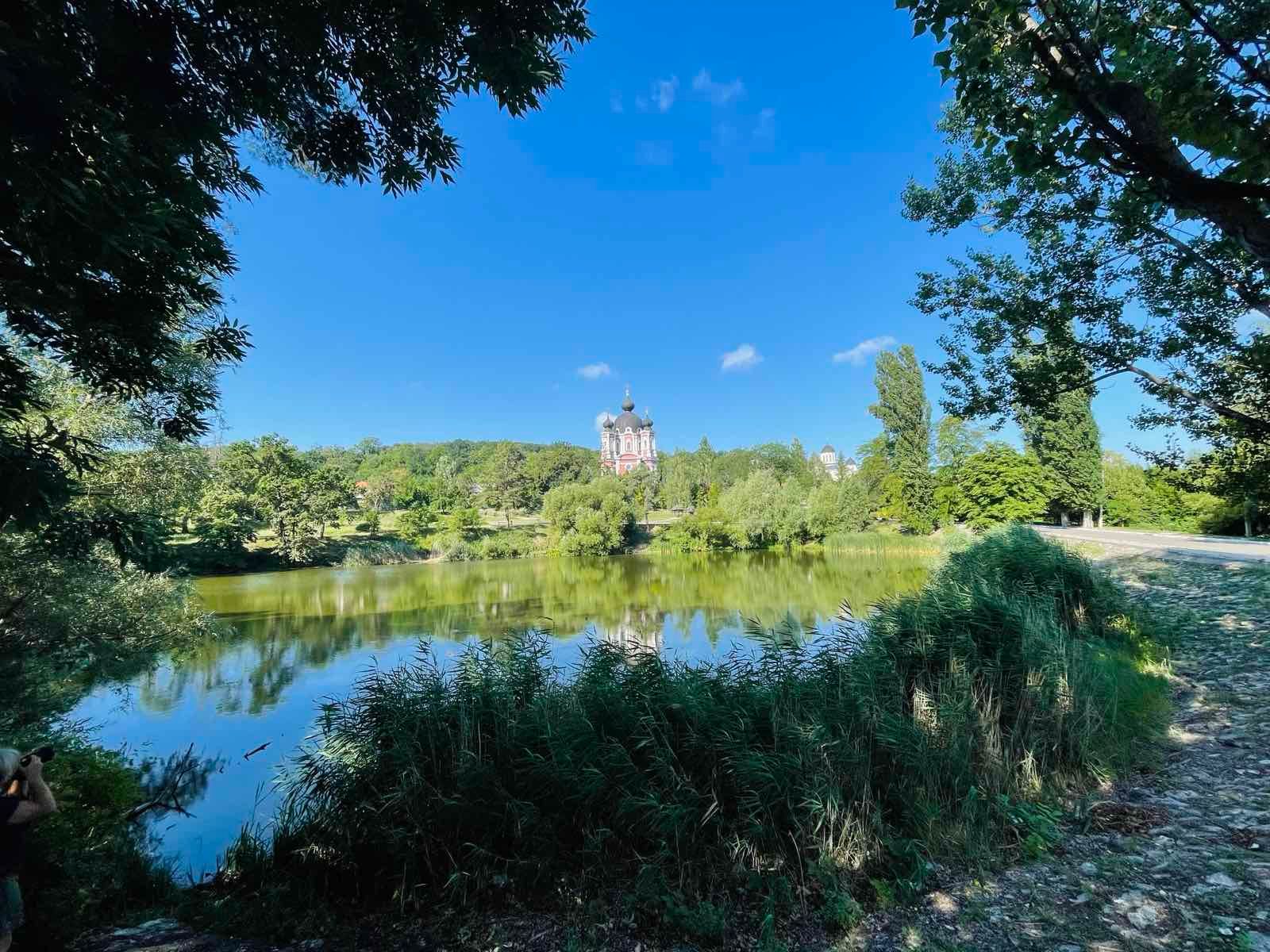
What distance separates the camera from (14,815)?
85.0 inches

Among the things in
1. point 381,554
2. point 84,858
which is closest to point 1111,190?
point 84,858

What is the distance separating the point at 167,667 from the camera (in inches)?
502

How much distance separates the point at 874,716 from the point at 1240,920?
6.31 ft

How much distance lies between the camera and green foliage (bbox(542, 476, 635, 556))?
125ft

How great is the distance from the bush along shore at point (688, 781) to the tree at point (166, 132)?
2822mm

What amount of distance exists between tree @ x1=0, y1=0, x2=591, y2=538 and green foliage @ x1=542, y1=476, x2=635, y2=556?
34817mm

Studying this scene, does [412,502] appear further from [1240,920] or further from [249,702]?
[1240,920]

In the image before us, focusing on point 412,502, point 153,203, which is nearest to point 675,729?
point 153,203

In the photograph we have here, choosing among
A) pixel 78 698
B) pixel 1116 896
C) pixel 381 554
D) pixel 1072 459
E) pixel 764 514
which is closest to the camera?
pixel 1116 896

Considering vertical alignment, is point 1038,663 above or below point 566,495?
below

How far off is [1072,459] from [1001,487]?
11.0 feet

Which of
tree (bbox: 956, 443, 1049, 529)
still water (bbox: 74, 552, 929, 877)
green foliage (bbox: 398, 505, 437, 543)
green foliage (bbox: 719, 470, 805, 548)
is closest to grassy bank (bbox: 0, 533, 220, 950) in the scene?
still water (bbox: 74, 552, 929, 877)

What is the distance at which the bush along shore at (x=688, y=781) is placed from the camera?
3.23 m

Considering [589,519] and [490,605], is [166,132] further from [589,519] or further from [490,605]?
[589,519]
